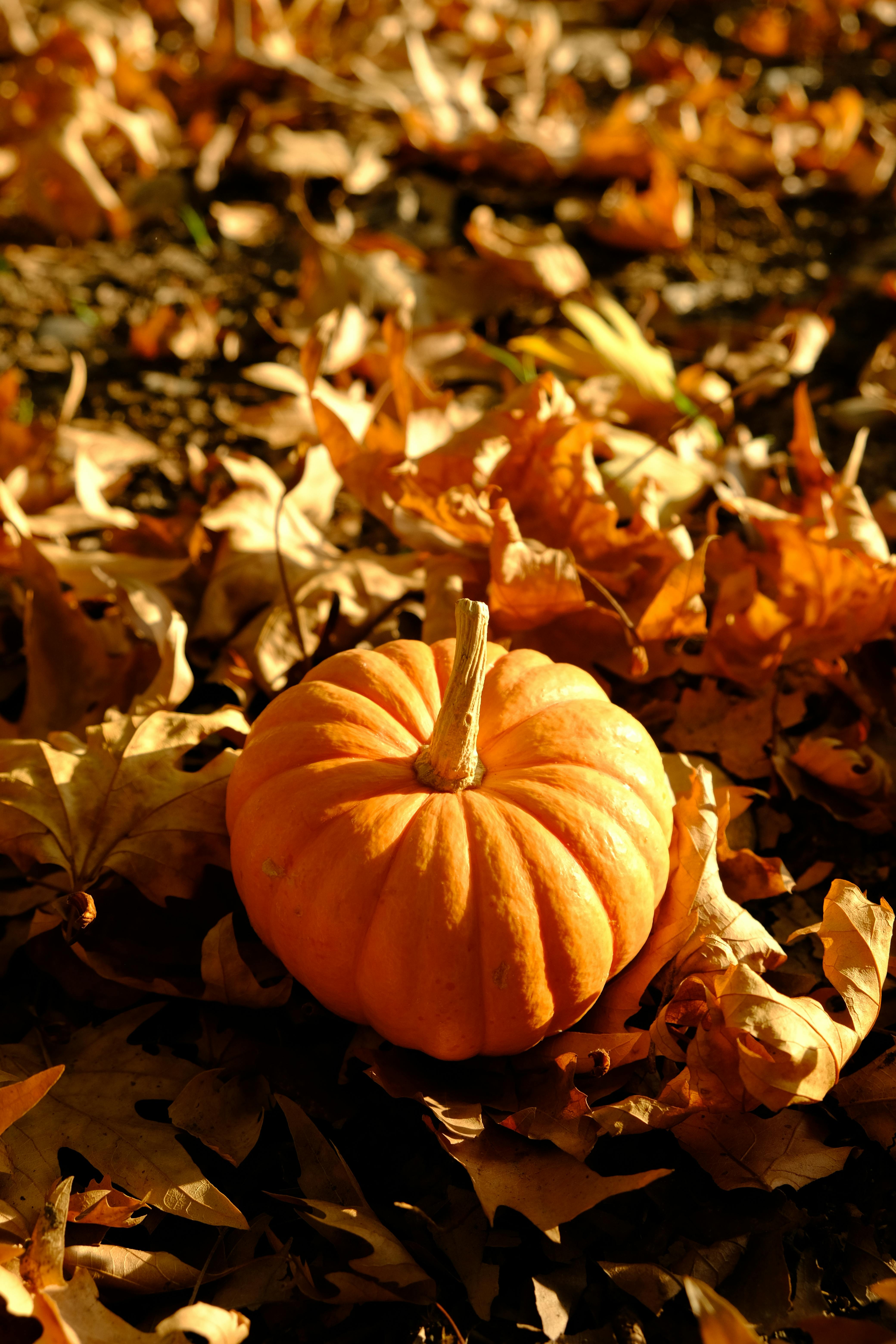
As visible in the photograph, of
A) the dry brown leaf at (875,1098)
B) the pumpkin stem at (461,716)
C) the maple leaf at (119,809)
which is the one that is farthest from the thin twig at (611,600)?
the dry brown leaf at (875,1098)

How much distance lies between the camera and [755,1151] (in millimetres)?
1696

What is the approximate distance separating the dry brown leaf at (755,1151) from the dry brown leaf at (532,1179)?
0.33 ft

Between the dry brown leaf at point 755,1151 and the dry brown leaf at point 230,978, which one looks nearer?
the dry brown leaf at point 755,1151

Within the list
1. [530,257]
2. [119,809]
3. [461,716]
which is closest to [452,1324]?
[461,716]

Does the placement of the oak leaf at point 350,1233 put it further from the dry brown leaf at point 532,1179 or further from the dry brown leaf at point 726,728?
the dry brown leaf at point 726,728

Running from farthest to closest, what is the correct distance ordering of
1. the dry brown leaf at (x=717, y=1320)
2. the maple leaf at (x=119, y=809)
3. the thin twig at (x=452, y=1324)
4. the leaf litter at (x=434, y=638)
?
the maple leaf at (x=119, y=809)
the leaf litter at (x=434, y=638)
the thin twig at (x=452, y=1324)
the dry brown leaf at (x=717, y=1320)

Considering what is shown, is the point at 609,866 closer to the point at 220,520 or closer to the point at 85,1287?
the point at 85,1287

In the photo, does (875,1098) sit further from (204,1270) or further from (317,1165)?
(204,1270)

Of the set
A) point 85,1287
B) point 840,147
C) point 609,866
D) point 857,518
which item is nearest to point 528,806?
point 609,866

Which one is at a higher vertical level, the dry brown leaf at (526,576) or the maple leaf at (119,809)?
the dry brown leaf at (526,576)

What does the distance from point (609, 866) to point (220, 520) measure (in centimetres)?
121

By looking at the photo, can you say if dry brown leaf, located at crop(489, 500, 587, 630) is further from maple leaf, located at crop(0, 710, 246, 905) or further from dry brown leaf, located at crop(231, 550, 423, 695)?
maple leaf, located at crop(0, 710, 246, 905)

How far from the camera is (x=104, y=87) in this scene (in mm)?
4273

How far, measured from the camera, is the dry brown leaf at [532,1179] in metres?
1.57
